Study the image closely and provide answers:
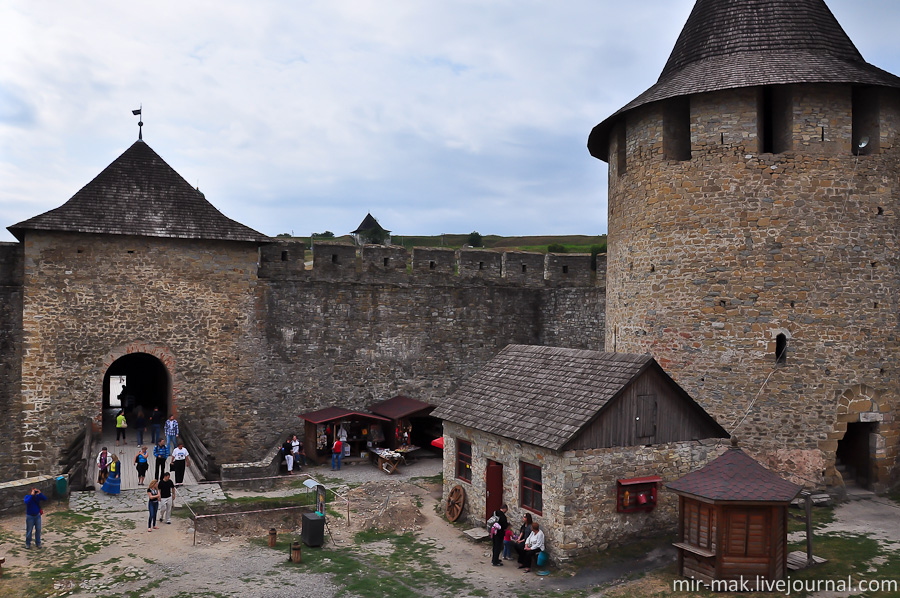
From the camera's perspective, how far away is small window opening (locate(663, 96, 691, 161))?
14414mm

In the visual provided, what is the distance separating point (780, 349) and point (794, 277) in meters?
1.39

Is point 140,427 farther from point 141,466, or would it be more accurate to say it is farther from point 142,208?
point 142,208

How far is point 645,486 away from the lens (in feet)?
36.3

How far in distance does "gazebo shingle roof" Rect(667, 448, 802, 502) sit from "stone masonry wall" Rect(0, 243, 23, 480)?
14659 millimetres

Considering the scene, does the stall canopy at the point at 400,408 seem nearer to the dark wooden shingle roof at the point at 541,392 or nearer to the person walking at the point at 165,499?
the dark wooden shingle roof at the point at 541,392

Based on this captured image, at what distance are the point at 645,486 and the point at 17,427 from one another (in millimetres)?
14127

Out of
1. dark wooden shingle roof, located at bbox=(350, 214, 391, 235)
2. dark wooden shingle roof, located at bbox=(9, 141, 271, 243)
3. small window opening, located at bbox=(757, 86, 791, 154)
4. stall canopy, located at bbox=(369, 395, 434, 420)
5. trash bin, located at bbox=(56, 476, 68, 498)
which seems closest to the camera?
trash bin, located at bbox=(56, 476, 68, 498)

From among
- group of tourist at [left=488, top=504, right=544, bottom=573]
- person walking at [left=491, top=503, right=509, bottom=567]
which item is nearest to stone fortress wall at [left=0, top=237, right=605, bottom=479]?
group of tourist at [left=488, top=504, right=544, bottom=573]

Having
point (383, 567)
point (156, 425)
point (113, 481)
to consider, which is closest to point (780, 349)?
point (383, 567)

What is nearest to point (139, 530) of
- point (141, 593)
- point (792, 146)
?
point (141, 593)

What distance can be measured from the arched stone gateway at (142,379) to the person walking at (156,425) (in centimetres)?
29

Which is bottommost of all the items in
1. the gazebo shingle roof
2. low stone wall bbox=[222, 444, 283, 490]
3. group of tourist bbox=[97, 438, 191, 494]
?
low stone wall bbox=[222, 444, 283, 490]

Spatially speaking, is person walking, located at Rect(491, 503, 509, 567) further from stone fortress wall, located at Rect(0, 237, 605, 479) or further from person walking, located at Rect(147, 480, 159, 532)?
stone fortress wall, located at Rect(0, 237, 605, 479)

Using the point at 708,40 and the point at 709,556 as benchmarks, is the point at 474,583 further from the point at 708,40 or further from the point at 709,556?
the point at 708,40
